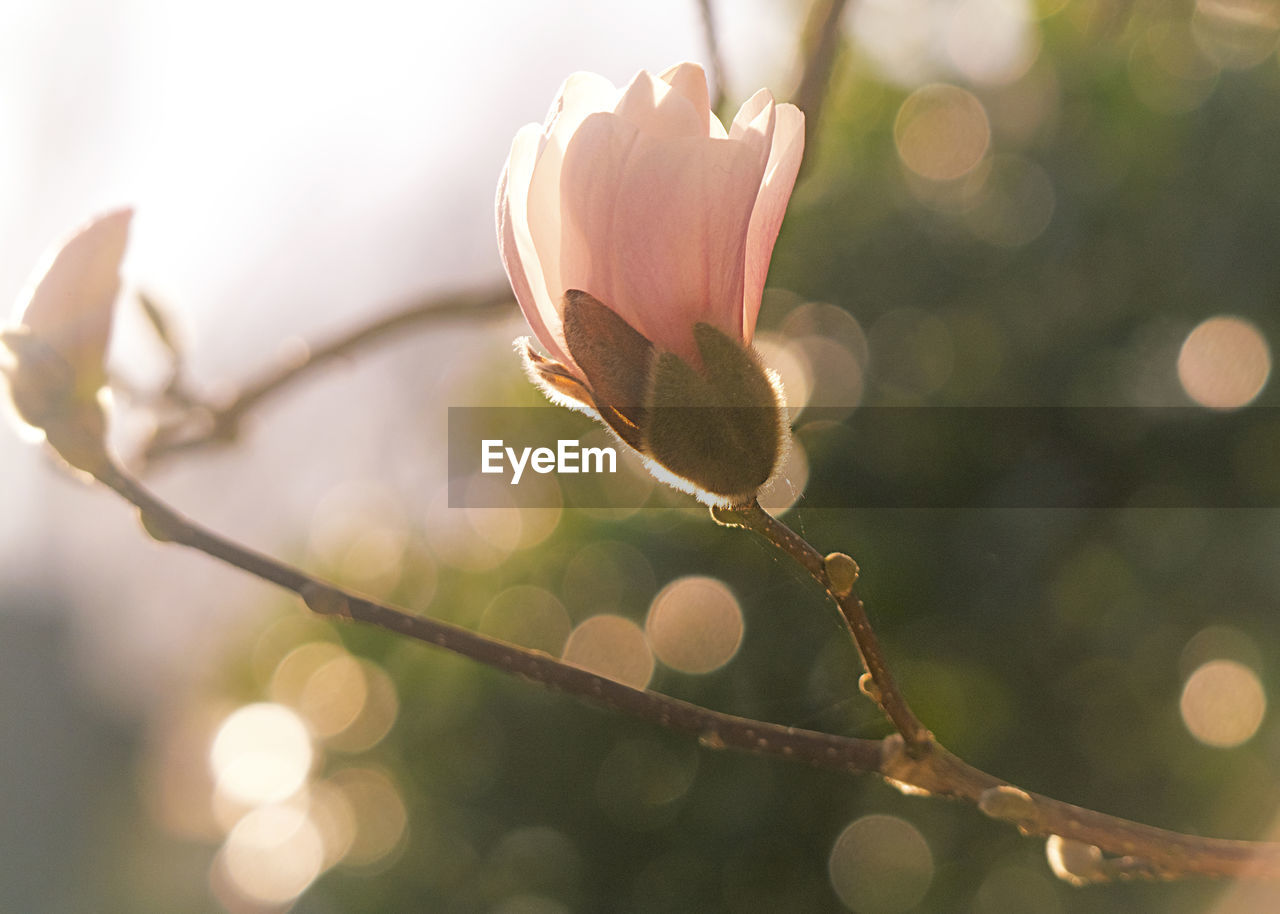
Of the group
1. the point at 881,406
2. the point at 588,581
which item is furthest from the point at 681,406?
the point at 588,581

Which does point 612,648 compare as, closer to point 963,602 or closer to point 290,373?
point 963,602

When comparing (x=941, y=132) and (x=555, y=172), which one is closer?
(x=555, y=172)

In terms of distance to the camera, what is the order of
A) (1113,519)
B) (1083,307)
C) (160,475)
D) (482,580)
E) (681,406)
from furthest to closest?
(482,580), (1083,307), (1113,519), (160,475), (681,406)

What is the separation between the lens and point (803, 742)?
0.88 ft

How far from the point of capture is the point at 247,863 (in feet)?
6.25

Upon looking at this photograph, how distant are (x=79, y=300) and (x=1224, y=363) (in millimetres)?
1472

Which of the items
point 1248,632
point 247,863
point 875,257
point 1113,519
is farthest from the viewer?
point 247,863

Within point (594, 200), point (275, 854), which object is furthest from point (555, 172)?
point (275, 854)

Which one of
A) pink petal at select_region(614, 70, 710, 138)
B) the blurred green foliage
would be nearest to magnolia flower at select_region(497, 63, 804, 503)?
pink petal at select_region(614, 70, 710, 138)

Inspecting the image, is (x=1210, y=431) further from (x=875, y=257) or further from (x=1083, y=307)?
(x=875, y=257)

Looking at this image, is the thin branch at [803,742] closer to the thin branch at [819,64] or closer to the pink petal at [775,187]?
the pink petal at [775,187]

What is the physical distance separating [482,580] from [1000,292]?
1099 mm

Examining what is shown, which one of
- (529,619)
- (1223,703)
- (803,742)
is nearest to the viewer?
(803,742)

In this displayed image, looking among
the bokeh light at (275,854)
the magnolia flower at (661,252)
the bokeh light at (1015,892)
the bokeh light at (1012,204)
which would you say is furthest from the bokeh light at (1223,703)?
the bokeh light at (275,854)
